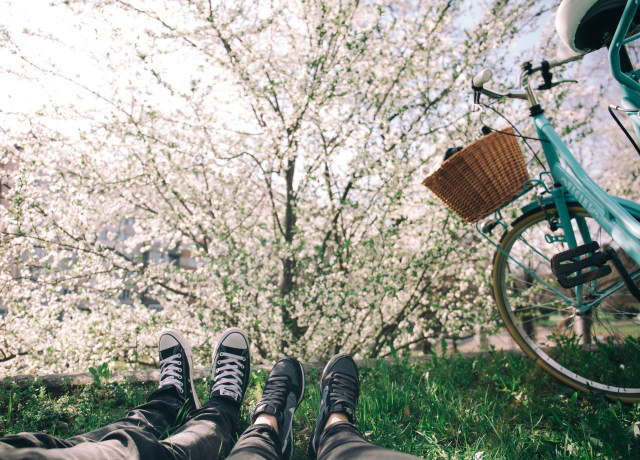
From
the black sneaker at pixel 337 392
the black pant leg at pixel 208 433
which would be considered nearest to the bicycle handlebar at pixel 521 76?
the black sneaker at pixel 337 392

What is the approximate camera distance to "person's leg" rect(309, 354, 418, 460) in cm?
106

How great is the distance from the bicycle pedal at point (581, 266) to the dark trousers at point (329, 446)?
1.03 meters

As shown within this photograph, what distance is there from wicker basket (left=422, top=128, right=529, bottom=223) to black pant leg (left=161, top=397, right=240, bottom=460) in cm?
155

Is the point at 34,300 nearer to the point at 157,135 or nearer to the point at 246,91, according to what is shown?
the point at 157,135

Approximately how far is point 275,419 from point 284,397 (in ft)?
0.54

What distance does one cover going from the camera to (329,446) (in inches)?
46.9

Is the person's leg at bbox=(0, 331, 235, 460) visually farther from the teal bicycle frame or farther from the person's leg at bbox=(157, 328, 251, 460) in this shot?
the teal bicycle frame

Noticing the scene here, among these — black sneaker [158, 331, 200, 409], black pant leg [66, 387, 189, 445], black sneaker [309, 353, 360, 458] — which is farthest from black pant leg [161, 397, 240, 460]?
black sneaker [309, 353, 360, 458]

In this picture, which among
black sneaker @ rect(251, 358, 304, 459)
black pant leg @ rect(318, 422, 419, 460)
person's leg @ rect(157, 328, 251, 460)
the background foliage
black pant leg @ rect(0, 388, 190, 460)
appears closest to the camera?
black pant leg @ rect(0, 388, 190, 460)

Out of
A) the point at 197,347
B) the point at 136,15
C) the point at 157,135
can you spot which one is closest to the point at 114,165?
the point at 157,135

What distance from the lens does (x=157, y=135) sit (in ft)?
13.7

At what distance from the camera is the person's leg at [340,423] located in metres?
1.06

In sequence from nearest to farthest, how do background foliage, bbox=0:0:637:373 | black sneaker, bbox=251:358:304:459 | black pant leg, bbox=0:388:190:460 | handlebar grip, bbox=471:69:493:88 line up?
black pant leg, bbox=0:388:190:460, black sneaker, bbox=251:358:304:459, handlebar grip, bbox=471:69:493:88, background foliage, bbox=0:0:637:373

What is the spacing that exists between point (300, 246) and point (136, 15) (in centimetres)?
334
